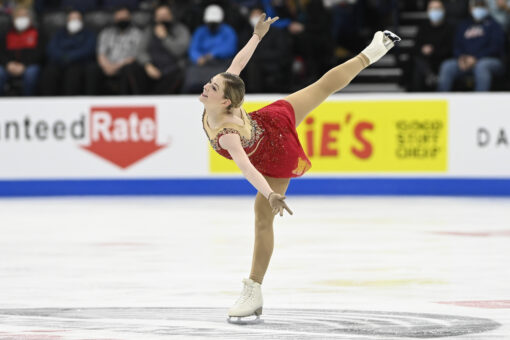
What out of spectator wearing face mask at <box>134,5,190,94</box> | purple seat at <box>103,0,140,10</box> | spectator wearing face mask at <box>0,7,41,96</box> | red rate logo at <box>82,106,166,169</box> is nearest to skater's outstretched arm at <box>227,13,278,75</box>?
red rate logo at <box>82,106,166,169</box>

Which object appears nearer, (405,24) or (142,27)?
(142,27)

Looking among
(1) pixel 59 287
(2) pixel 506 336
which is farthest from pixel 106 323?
(2) pixel 506 336

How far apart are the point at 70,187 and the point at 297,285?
7673 mm

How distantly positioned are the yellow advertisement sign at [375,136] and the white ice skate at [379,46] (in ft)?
23.8

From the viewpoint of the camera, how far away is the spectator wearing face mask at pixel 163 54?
14852 millimetres

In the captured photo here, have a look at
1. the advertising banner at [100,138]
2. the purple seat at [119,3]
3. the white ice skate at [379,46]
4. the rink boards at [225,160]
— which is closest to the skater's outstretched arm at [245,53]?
the white ice skate at [379,46]

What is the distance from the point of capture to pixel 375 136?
13570mm

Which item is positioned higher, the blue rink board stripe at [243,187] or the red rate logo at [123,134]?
the red rate logo at [123,134]

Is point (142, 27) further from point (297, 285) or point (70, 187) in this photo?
point (297, 285)

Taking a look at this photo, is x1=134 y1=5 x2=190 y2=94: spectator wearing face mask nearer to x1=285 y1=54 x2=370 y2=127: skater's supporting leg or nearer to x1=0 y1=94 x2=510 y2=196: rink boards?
x1=0 y1=94 x2=510 y2=196: rink boards

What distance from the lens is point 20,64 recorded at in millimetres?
15406

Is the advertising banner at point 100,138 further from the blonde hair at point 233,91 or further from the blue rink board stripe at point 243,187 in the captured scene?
the blonde hair at point 233,91

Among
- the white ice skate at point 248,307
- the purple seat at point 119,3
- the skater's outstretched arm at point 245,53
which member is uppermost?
the purple seat at point 119,3

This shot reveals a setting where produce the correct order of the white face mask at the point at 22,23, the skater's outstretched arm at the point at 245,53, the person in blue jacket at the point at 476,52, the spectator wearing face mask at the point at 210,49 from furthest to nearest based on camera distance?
the white face mask at the point at 22,23
the spectator wearing face mask at the point at 210,49
the person in blue jacket at the point at 476,52
the skater's outstretched arm at the point at 245,53
